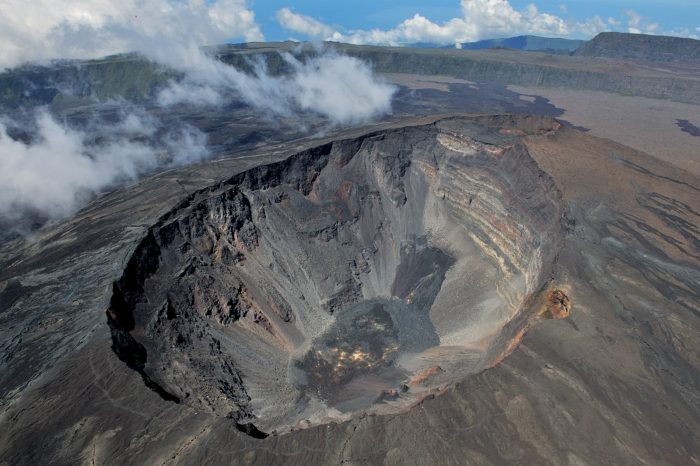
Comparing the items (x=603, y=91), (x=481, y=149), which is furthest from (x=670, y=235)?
(x=603, y=91)

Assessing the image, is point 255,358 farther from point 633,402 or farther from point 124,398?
point 633,402

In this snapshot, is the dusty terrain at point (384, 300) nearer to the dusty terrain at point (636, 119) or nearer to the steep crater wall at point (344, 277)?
the steep crater wall at point (344, 277)

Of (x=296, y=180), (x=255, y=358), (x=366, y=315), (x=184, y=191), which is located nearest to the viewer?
(x=255, y=358)

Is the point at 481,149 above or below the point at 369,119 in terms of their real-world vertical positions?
above

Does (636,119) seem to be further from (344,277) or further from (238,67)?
(238,67)

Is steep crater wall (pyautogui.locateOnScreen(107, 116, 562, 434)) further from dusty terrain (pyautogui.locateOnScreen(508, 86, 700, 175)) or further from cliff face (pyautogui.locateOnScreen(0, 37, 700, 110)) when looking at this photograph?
cliff face (pyautogui.locateOnScreen(0, 37, 700, 110))

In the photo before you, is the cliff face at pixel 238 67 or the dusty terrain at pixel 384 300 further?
the cliff face at pixel 238 67

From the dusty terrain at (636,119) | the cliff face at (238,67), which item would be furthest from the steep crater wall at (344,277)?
the cliff face at (238,67)
